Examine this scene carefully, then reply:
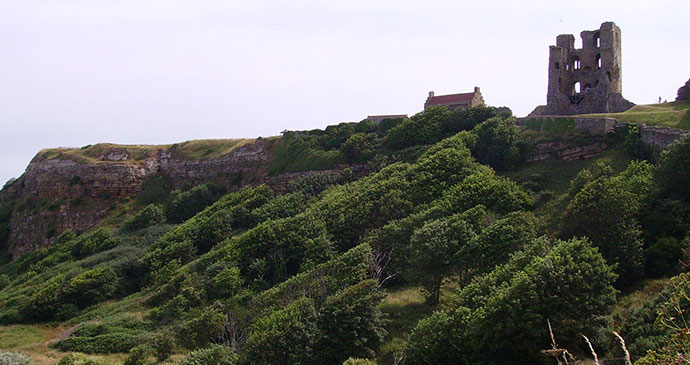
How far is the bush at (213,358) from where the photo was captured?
25.8 meters

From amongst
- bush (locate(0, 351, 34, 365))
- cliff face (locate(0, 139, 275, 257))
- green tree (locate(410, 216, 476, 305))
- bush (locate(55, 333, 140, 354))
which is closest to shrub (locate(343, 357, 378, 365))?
green tree (locate(410, 216, 476, 305))

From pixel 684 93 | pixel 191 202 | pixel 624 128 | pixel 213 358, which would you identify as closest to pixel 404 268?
pixel 213 358

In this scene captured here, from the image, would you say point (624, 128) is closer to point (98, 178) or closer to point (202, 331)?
point (202, 331)

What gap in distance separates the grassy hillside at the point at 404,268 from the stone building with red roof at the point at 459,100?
5600 mm

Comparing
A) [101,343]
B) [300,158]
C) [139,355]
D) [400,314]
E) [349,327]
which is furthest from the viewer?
[300,158]

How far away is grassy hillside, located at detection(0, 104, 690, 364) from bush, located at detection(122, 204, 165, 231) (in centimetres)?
193

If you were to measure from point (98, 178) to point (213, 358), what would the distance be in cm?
4713

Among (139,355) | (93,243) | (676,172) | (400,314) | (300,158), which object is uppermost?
(300,158)

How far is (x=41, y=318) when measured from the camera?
41500mm

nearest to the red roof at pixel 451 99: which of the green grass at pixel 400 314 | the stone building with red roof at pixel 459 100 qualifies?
the stone building with red roof at pixel 459 100

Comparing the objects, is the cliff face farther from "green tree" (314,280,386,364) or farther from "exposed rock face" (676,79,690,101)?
"exposed rock face" (676,79,690,101)

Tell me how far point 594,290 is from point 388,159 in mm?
30451

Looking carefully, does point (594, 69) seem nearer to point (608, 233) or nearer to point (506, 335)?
point (608, 233)

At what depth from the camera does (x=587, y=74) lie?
49562mm
